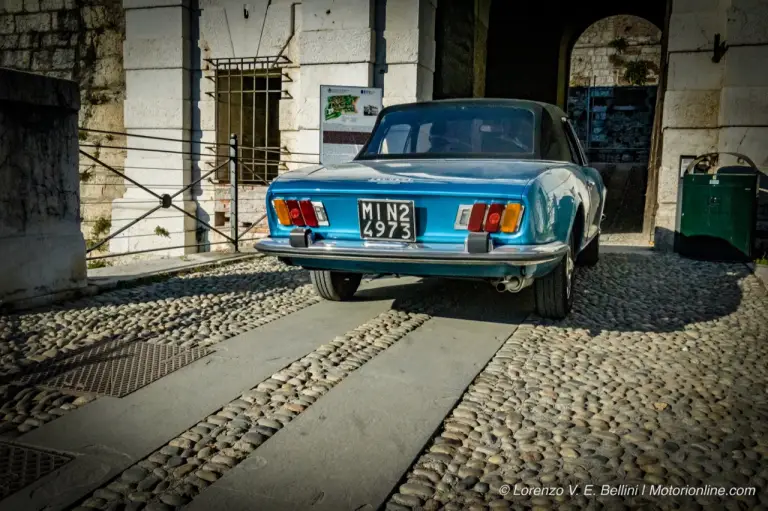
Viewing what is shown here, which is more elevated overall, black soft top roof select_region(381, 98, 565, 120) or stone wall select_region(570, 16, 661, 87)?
stone wall select_region(570, 16, 661, 87)

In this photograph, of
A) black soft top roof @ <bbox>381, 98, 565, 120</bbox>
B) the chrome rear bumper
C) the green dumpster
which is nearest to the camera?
the chrome rear bumper

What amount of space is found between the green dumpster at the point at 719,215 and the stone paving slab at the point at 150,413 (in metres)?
5.45

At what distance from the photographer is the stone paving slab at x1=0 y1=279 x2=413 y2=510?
7.20 ft

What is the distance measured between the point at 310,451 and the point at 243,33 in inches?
372

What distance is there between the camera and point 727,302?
17.6 feet

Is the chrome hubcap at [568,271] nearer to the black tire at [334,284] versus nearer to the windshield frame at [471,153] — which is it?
the windshield frame at [471,153]

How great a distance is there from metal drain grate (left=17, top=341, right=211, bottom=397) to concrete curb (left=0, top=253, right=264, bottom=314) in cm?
121

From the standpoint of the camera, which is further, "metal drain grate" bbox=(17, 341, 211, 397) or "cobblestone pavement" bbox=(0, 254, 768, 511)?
"metal drain grate" bbox=(17, 341, 211, 397)

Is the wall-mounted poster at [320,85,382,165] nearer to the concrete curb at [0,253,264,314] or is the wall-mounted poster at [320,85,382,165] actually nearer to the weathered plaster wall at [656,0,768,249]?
the concrete curb at [0,253,264,314]

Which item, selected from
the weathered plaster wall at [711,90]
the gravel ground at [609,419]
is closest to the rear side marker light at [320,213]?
the gravel ground at [609,419]

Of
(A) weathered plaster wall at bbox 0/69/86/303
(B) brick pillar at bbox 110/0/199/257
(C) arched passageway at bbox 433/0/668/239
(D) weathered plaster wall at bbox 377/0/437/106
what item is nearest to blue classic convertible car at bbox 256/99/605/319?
(A) weathered plaster wall at bbox 0/69/86/303

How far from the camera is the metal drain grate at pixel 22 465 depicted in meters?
2.16

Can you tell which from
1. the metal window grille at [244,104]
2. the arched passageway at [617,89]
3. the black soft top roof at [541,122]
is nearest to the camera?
the black soft top roof at [541,122]

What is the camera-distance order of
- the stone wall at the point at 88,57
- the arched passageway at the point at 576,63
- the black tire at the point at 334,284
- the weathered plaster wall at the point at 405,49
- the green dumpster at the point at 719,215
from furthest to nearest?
1. the arched passageway at the point at 576,63
2. the stone wall at the point at 88,57
3. the weathered plaster wall at the point at 405,49
4. the green dumpster at the point at 719,215
5. the black tire at the point at 334,284
